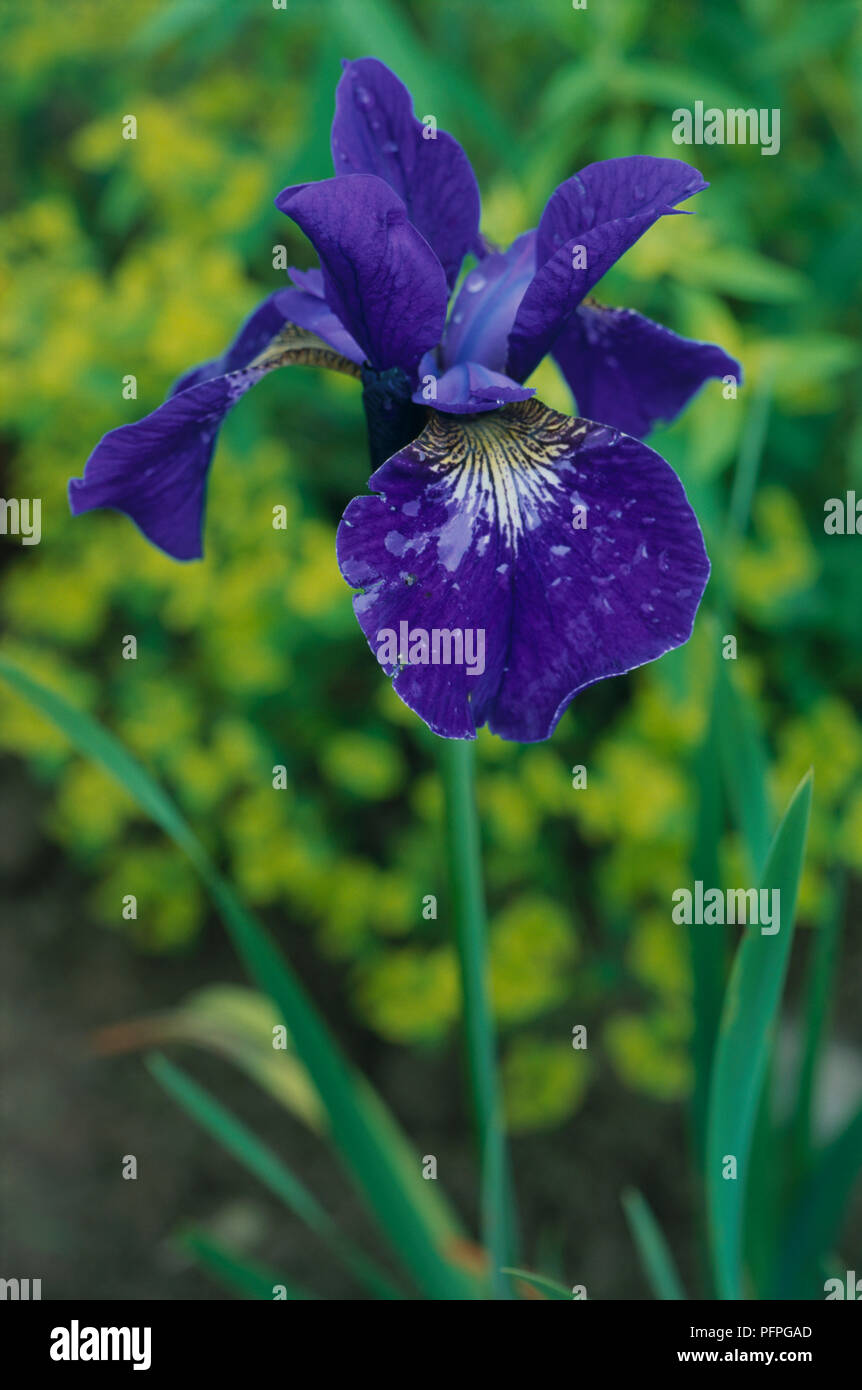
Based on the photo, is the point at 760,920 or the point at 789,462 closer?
the point at 760,920

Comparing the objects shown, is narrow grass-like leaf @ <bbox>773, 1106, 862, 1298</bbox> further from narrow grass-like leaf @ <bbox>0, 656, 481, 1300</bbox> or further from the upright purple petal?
the upright purple petal

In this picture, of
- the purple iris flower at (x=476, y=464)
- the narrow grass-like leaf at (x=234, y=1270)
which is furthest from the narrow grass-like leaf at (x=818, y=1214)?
the purple iris flower at (x=476, y=464)

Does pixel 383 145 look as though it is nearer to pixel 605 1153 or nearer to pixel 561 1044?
pixel 561 1044

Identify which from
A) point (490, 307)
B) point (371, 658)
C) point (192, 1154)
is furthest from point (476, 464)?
point (192, 1154)

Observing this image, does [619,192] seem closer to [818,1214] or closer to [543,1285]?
[543,1285]

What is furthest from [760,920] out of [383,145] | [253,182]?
[253,182]

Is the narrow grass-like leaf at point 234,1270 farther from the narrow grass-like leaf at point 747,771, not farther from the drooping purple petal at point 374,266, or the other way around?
the drooping purple petal at point 374,266

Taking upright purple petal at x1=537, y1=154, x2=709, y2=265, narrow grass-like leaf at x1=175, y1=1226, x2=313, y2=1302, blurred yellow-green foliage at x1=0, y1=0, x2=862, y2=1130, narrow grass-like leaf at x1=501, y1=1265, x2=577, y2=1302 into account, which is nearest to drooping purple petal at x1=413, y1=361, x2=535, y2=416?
upright purple petal at x1=537, y1=154, x2=709, y2=265
